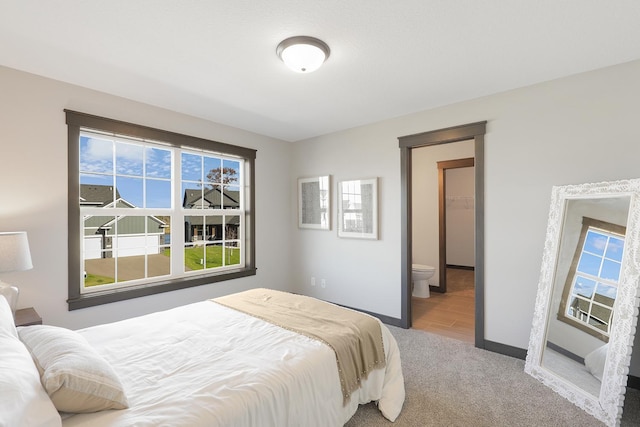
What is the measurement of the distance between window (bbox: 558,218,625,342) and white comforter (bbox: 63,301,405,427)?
1425 millimetres

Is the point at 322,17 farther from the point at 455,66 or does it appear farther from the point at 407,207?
the point at 407,207

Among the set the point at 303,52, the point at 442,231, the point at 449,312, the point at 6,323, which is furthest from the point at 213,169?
the point at 442,231

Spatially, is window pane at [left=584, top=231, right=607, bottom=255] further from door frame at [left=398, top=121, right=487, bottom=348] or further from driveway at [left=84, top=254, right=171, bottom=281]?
driveway at [left=84, top=254, right=171, bottom=281]

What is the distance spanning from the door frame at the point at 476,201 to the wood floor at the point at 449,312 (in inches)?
12.3

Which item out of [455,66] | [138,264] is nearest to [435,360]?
[455,66]

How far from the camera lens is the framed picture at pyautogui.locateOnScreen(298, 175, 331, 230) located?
4.21 m

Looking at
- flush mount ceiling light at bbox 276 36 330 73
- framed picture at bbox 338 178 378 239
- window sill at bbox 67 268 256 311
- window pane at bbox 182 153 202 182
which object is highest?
flush mount ceiling light at bbox 276 36 330 73

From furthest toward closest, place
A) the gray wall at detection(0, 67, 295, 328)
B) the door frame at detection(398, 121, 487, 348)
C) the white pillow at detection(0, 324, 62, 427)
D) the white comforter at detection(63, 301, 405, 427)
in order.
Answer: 1. the door frame at detection(398, 121, 487, 348)
2. the gray wall at detection(0, 67, 295, 328)
3. the white comforter at detection(63, 301, 405, 427)
4. the white pillow at detection(0, 324, 62, 427)

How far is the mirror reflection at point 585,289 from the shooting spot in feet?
6.78

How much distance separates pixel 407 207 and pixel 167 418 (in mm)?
2987

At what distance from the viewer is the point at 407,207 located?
3.50m

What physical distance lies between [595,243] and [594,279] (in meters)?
0.27

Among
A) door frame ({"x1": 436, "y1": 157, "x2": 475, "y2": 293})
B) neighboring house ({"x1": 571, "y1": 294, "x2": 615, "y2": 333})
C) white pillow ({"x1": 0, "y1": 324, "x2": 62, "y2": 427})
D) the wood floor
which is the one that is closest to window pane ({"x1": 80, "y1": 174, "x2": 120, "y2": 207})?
white pillow ({"x1": 0, "y1": 324, "x2": 62, "y2": 427})

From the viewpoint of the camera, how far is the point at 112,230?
9.95 ft
